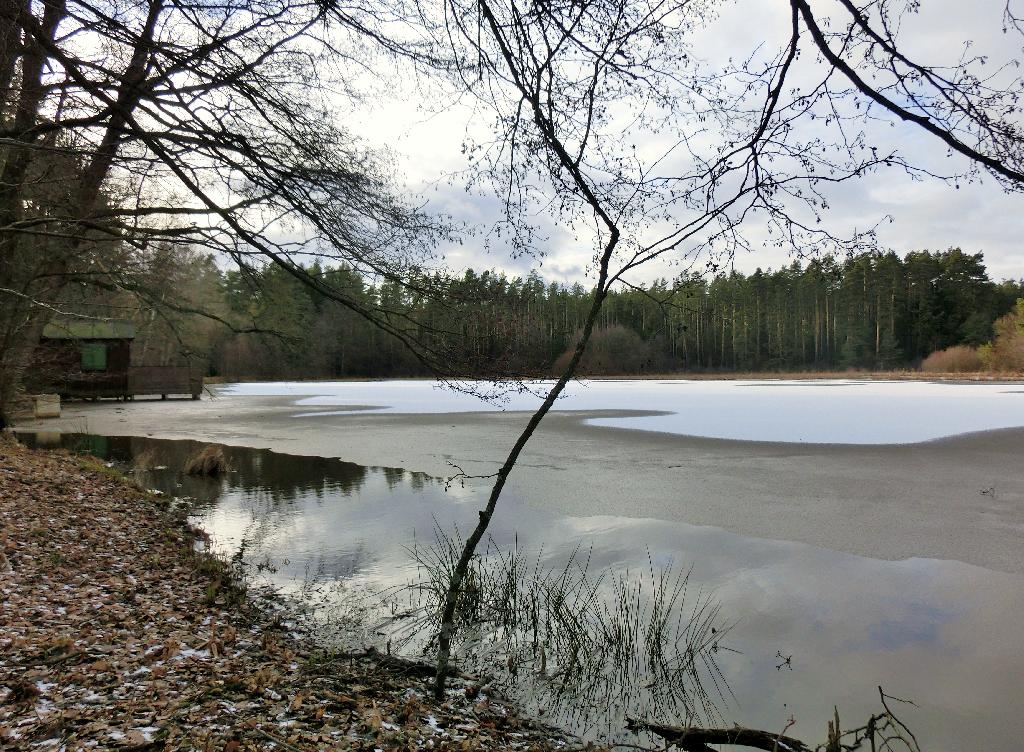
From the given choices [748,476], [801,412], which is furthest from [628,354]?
[748,476]

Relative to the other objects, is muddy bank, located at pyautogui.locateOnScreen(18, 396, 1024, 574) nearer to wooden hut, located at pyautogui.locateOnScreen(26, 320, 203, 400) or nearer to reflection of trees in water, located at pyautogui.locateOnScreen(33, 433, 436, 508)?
reflection of trees in water, located at pyautogui.locateOnScreen(33, 433, 436, 508)

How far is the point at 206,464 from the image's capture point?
13.0m

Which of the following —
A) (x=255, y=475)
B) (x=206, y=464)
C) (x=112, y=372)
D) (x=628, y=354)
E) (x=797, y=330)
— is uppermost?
(x=797, y=330)

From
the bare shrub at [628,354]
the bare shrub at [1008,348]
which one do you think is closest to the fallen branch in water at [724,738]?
the bare shrub at [1008,348]

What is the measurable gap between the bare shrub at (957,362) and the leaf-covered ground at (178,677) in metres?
57.1

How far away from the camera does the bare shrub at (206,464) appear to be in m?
12.9

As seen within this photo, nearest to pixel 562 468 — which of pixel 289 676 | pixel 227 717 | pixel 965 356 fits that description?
pixel 289 676

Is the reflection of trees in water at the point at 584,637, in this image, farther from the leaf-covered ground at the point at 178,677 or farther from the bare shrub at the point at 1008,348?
the bare shrub at the point at 1008,348

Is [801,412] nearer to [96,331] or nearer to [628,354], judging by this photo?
[96,331]

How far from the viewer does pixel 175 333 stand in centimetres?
813

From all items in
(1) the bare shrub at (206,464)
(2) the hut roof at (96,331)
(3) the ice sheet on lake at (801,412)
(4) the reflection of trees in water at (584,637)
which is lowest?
(4) the reflection of trees in water at (584,637)

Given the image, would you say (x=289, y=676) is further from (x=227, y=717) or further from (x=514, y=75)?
(x=514, y=75)

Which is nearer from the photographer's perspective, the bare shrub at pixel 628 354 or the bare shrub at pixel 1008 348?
the bare shrub at pixel 1008 348

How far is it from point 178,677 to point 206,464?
10.1 metres
